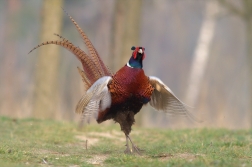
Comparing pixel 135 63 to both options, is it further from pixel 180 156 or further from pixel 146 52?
pixel 146 52

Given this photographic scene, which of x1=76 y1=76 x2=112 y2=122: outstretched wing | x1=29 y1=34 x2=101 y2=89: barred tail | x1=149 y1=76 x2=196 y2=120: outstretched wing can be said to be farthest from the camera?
x1=29 y1=34 x2=101 y2=89: barred tail

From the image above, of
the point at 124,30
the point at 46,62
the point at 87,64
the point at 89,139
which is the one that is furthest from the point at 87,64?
the point at 124,30

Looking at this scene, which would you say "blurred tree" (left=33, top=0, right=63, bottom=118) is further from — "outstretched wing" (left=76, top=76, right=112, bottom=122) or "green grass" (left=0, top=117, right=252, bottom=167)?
"outstretched wing" (left=76, top=76, right=112, bottom=122)

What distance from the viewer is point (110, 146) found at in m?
8.55

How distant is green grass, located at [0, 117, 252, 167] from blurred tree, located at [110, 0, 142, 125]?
342cm

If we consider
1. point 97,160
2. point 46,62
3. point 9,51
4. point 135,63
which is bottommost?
point 97,160

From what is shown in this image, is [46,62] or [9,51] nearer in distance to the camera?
[46,62]

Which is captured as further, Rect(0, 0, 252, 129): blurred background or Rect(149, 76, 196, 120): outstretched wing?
Rect(0, 0, 252, 129): blurred background

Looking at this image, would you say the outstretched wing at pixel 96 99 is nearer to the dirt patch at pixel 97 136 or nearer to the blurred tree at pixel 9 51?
the dirt patch at pixel 97 136

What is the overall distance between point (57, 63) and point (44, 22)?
1113mm

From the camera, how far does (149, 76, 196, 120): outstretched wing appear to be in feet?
24.3

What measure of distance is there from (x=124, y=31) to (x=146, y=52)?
898 inches

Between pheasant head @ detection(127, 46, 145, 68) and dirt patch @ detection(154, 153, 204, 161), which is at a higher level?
pheasant head @ detection(127, 46, 145, 68)

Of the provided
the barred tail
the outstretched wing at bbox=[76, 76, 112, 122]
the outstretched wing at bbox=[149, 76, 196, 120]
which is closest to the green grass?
the outstretched wing at bbox=[149, 76, 196, 120]
